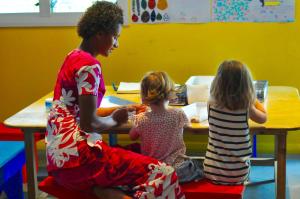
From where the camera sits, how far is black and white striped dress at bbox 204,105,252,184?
227cm

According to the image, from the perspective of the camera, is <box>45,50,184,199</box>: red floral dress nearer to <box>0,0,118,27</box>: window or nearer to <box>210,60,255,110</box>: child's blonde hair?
<box>210,60,255,110</box>: child's blonde hair

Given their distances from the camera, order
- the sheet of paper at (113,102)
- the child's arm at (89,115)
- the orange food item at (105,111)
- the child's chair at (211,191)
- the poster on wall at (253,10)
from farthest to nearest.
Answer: the poster on wall at (253,10)
the sheet of paper at (113,102)
the orange food item at (105,111)
the child's chair at (211,191)
the child's arm at (89,115)

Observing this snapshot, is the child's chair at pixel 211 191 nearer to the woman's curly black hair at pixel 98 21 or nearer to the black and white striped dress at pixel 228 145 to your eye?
the black and white striped dress at pixel 228 145

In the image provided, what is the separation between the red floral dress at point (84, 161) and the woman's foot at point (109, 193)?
0.02 m

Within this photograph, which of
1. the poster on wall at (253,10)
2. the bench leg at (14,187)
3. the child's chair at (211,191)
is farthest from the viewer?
the poster on wall at (253,10)

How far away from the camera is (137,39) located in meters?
3.90

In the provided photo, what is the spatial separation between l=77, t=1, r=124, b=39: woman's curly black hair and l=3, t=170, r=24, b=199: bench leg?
113 cm

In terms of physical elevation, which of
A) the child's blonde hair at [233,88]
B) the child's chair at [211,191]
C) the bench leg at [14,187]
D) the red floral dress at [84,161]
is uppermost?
the child's blonde hair at [233,88]

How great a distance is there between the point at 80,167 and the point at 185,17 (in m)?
1.95

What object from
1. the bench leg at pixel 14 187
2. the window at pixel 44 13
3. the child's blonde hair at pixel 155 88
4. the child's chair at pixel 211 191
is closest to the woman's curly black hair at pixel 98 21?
the child's blonde hair at pixel 155 88

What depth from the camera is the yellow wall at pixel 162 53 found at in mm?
3785

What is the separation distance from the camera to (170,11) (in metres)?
3.81

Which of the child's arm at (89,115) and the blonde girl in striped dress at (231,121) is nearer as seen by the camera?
the child's arm at (89,115)

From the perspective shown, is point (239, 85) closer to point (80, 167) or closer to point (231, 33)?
point (80, 167)
